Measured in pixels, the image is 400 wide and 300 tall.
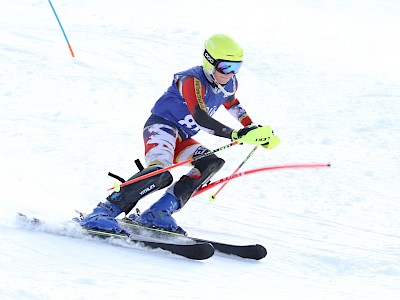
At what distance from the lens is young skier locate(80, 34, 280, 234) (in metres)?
5.19

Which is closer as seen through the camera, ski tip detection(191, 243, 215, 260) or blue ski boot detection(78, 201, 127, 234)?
ski tip detection(191, 243, 215, 260)

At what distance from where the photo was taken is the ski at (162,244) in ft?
15.9

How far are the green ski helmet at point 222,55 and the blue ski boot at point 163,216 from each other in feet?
3.52

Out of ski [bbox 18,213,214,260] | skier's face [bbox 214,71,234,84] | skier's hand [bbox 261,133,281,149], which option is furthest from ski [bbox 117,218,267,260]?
skier's face [bbox 214,71,234,84]

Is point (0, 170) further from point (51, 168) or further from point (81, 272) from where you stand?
point (81, 272)

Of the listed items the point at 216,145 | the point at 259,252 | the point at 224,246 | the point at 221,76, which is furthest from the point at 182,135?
the point at 216,145

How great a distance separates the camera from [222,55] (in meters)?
5.30

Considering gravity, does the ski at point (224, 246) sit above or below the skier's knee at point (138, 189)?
below

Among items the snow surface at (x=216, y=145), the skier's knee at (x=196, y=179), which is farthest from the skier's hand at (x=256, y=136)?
the snow surface at (x=216, y=145)

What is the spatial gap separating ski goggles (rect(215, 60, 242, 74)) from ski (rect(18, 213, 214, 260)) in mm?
1357

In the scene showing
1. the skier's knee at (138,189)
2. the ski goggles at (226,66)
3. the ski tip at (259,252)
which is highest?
the ski goggles at (226,66)

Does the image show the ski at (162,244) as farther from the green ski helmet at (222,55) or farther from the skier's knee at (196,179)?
the green ski helmet at (222,55)

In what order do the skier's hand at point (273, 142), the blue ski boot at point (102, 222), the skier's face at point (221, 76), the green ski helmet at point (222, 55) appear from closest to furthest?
the blue ski boot at point (102, 222) → the skier's hand at point (273, 142) → the green ski helmet at point (222, 55) → the skier's face at point (221, 76)

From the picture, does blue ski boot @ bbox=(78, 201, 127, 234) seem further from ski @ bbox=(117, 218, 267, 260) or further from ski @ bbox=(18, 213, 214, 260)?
ski @ bbox=(117, 218, 267, 260)
